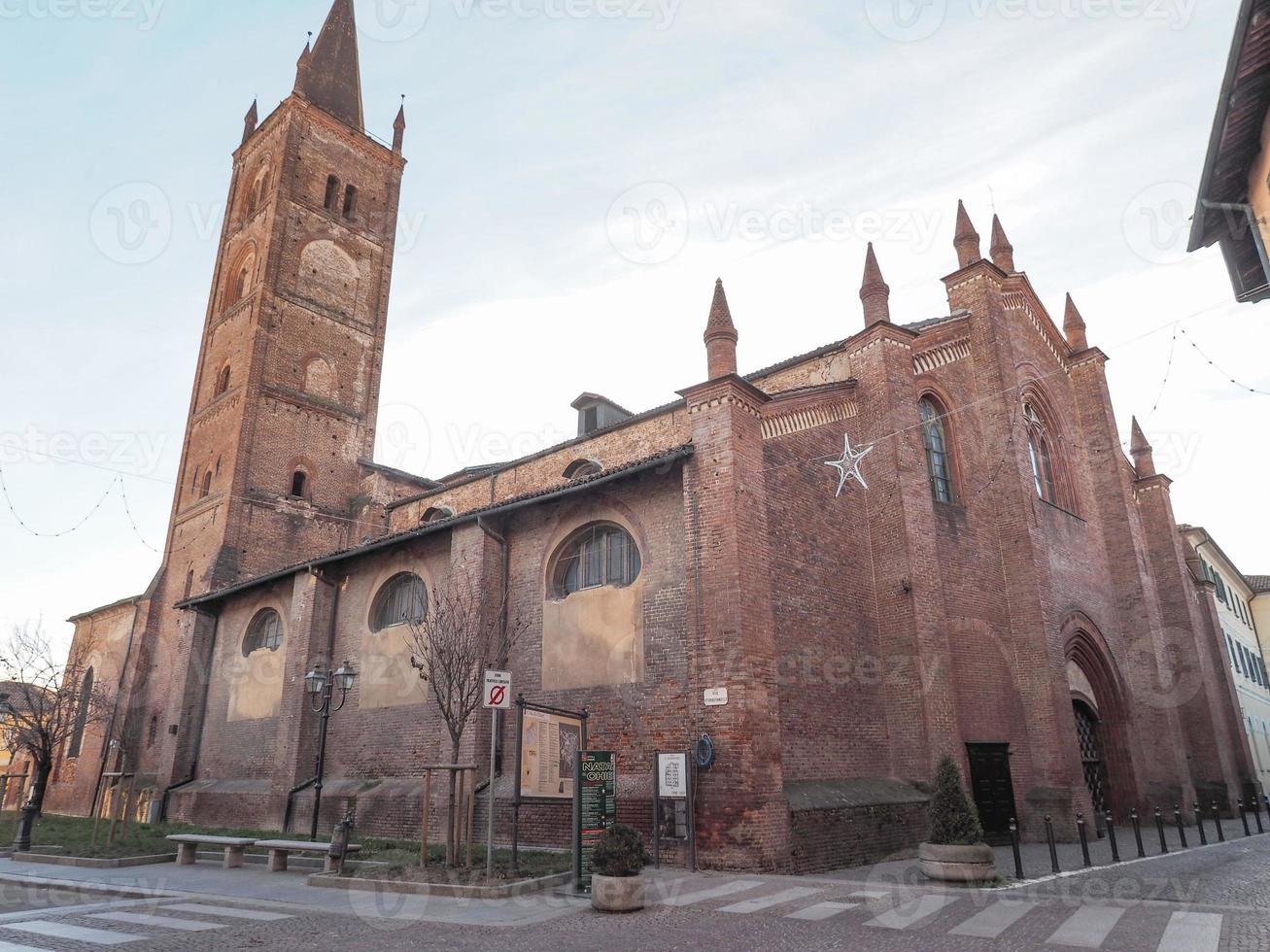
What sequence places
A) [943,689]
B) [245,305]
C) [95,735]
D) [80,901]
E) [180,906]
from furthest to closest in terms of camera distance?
[245,305] → [95,735] → [943,689] → [80,901] → [180,906]

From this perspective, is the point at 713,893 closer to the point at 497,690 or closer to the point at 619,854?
the point at 619,854

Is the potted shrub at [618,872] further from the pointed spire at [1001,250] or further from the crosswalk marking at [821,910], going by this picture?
the pointed spire at [1001,250]

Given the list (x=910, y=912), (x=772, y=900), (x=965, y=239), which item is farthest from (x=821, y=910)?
(x=965, y=239)

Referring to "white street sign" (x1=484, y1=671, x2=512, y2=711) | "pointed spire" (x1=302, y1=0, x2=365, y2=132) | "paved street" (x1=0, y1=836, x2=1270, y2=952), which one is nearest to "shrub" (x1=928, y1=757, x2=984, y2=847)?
"paved street" (x1=0, y1=836, x2=1270, y2=952)

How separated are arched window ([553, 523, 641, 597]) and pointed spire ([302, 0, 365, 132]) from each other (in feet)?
84.0

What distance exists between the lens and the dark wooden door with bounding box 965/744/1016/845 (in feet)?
49.3

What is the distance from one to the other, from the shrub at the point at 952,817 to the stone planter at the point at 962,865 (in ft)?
0.43

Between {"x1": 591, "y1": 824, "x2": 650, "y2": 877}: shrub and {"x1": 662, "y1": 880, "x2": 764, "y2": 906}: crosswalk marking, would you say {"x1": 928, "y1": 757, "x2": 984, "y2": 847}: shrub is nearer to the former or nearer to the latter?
{"x1": 662, "y1": 880, "x2": 764, "y2": 906}: crosswalk marking

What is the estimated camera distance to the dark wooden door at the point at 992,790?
1502cm

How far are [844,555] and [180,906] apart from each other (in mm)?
11575

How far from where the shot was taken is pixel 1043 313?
22453 millimetres

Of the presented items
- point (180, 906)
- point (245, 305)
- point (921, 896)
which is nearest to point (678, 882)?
point (921, 896)

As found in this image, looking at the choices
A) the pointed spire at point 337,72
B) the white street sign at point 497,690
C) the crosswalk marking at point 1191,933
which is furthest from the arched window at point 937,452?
the pointed spire at point 337,72

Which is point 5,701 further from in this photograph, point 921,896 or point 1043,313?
point 1043,313
